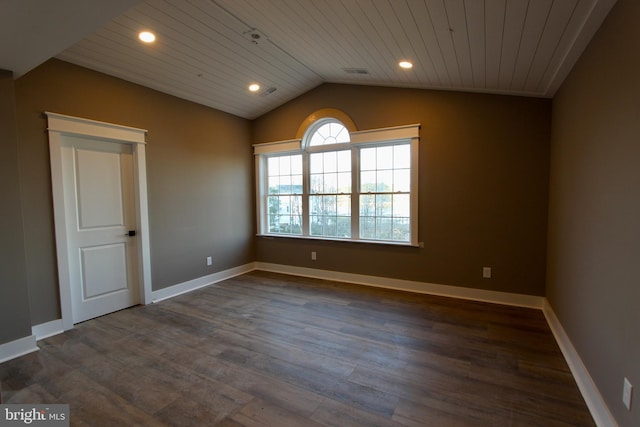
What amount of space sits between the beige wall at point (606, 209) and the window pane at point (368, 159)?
7.32 ft

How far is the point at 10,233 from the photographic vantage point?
99.7 inches

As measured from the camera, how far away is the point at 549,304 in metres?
3.16

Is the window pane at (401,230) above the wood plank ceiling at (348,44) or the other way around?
the other way around

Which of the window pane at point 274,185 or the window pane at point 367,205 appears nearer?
the window pane at point 367,205

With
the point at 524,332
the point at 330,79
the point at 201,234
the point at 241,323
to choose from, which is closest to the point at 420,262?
the point at 524,332

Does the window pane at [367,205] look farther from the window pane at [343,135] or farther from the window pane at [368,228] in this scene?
the window pane at [343,135]

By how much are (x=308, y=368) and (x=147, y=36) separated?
3.37m

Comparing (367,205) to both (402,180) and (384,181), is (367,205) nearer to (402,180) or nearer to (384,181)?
(384,181)

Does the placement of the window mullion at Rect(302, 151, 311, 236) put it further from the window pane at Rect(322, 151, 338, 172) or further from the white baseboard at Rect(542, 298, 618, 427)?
the white baseboard at Rect(542, 298, 618, 427)

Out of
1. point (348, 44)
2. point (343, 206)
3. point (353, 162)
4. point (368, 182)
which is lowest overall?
point (343, 206)

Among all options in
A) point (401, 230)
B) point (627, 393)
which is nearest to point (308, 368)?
point (627, 393)

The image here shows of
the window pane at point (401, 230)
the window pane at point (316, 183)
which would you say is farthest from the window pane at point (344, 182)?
the window pane at point (401, 230)

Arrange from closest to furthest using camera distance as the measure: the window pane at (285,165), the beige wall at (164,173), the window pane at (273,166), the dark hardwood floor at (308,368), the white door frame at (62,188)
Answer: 1. the dark hardwood floor at (308,368)
2. the beige wall at (164,173)
3. the white door frame at (62,188)
4. the window pane at (285,165)
5. the window pane at (273,166)

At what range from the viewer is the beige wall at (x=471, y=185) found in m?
3.42
